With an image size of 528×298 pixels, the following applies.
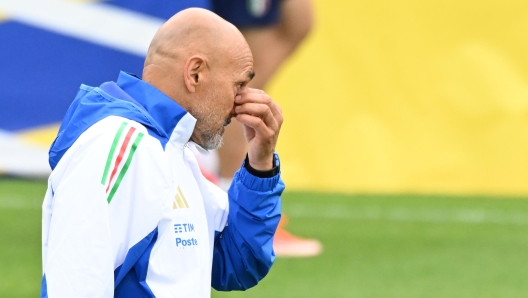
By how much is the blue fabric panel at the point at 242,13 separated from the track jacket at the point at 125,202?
10.1ft

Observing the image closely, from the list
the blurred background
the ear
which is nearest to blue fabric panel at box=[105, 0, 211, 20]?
the blurred background

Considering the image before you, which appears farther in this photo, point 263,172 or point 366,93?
point 366,93

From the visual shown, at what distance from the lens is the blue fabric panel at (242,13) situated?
562 centimetres

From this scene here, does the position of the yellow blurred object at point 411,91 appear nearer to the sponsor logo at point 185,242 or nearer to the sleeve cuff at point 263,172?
the sleeve cuff at point 263,172

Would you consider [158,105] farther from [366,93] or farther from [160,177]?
[366,93]

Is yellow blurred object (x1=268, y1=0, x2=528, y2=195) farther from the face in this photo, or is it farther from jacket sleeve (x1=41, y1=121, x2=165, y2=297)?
jacket sleeve (x1=41, y1=121, x2=165, y2=297)

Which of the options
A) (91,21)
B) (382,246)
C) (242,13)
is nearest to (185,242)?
(242,13)

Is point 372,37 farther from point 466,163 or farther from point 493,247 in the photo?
point 493,247

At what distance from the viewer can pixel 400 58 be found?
7.76 meters

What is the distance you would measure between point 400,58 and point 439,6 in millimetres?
449

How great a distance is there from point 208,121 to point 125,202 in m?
0.38

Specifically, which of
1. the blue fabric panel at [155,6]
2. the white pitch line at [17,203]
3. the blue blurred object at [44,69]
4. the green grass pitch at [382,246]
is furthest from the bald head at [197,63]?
the blue blurred object at [44,69]

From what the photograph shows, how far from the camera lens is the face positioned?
8.14ft

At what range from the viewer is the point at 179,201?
2.38 metres
